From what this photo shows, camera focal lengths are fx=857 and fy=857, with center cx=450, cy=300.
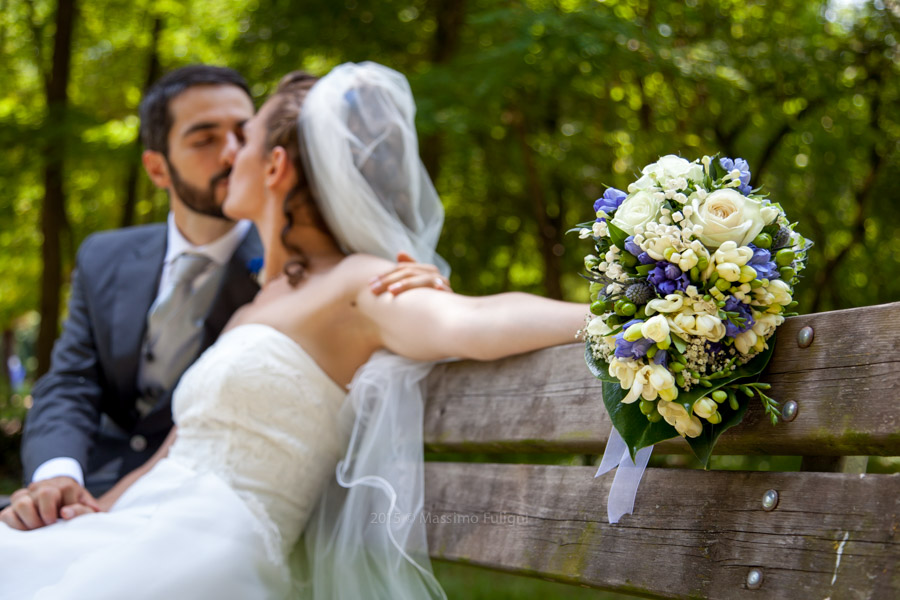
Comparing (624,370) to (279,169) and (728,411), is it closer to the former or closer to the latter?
(728,411)

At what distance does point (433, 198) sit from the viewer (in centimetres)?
316

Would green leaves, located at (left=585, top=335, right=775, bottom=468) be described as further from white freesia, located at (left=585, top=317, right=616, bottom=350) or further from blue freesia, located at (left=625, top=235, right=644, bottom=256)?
blue freesia, located at (left=625, top=235, right=644, bottom=256)

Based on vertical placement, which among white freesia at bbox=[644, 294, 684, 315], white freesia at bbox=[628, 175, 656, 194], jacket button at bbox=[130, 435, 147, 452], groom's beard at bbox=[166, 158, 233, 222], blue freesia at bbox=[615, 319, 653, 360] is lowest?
jacket button at bbox=[130, 435, 147, 452]

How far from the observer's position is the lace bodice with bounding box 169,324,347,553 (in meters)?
2.67

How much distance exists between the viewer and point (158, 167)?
411 centimetres

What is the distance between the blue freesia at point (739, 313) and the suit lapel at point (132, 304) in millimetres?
2901

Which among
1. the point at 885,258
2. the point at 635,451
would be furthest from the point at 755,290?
the point at 885,258

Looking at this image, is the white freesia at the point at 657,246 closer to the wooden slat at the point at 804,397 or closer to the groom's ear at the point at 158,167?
the wooden slat at the point at 804,397

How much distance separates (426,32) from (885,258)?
4222 mm

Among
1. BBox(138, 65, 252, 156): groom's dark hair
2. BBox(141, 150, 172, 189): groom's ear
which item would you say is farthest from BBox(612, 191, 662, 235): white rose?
BBox(141, 150, 172, 189): groom's ear

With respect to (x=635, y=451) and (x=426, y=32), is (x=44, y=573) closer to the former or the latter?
(x=635, y=451)

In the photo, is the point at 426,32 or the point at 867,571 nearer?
the point at 867,571

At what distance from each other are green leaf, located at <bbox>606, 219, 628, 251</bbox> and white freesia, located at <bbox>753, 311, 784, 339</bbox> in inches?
10.6

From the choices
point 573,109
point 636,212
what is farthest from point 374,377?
point 573,109
